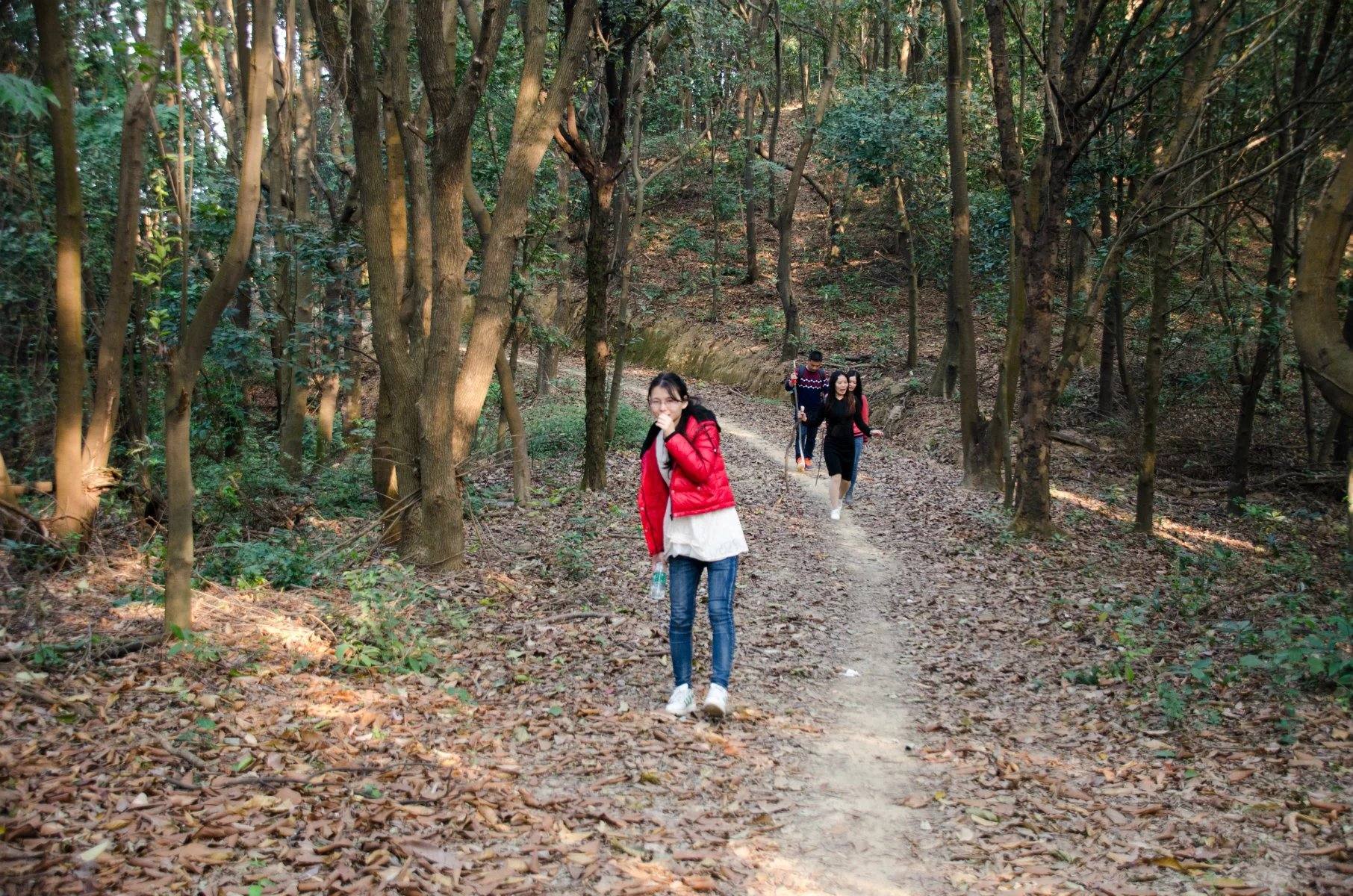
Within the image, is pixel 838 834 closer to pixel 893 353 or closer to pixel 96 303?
pixel 96 303

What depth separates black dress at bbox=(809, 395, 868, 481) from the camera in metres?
12.5

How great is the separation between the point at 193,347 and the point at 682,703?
3.65 meters

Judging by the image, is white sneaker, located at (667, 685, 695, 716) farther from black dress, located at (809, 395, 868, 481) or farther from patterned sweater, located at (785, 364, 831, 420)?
patterned sweater, located at (785, 364, 831, 420)

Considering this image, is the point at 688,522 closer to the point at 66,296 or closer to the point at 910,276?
the point at 66,296

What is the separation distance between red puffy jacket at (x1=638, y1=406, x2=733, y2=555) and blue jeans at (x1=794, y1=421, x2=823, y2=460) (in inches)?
383

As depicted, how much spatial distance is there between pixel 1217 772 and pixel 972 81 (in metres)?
27.6

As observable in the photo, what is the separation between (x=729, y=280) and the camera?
33.4 metres

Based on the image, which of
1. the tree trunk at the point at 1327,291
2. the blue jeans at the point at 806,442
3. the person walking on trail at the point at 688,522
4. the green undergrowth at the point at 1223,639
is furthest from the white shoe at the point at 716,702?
the blue jeans at the point at 806,442

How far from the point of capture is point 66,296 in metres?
7.39

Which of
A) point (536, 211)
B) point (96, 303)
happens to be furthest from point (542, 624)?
point (536, 211)

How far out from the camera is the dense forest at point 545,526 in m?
4.43

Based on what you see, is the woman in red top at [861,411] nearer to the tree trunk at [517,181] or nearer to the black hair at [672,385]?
the tree trunk at [517,181]

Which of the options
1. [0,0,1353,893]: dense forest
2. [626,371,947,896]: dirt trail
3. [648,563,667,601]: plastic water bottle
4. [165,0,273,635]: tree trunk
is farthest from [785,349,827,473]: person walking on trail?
[165,0,273,635]: tree trunk

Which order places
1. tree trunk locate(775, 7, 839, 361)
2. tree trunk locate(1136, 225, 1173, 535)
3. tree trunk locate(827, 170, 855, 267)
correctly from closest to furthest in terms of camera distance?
tree trunk locate(1136, 225, 1173, 535)
tree trunk locate(775, 7, 839, 361)
tree trunk locate(827, 170, 855, 267)
